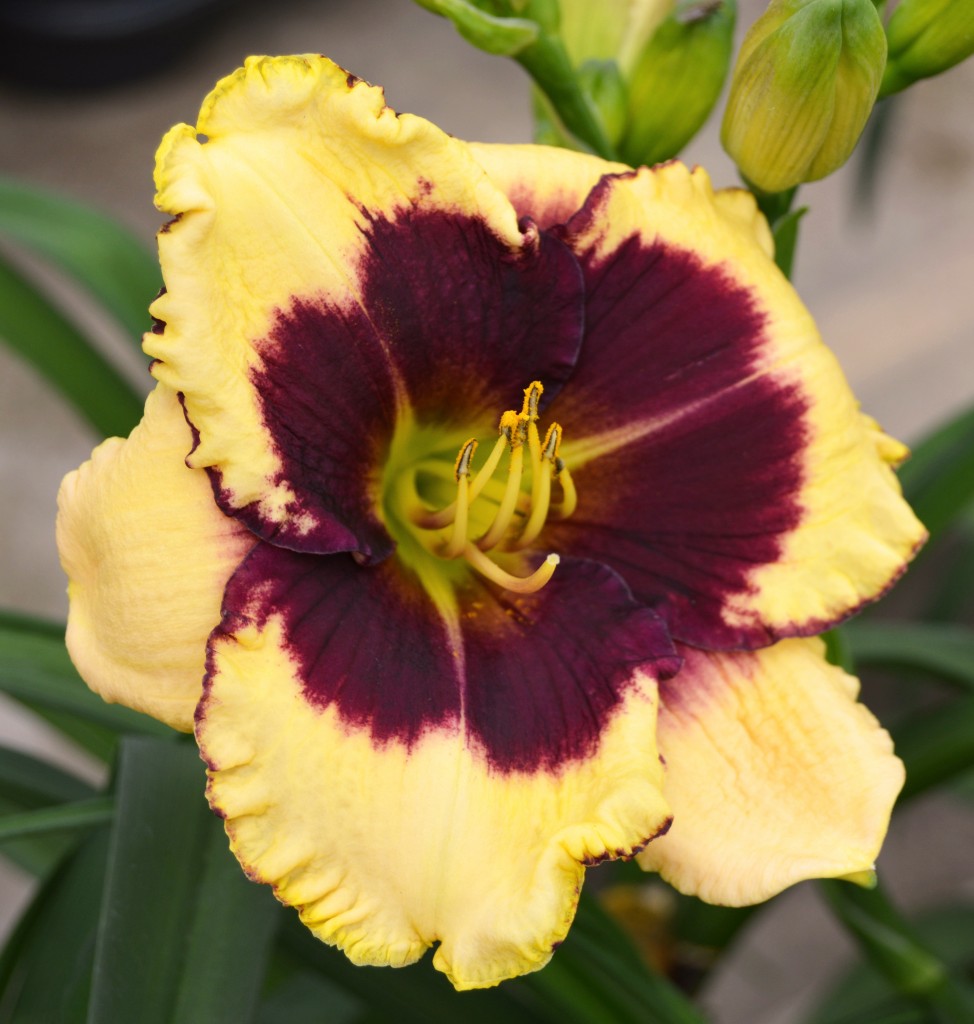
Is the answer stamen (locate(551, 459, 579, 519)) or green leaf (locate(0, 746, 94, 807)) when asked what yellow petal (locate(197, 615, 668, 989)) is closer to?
stamen (locate(551, 459, 579, 519))

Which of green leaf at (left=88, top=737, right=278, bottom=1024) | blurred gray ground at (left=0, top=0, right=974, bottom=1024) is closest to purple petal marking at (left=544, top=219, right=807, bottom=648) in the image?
green leaf at (left=88, top=737, right=278, bottom=1024)

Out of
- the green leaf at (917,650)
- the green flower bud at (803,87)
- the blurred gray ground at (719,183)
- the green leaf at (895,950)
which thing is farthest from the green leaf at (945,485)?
the blurred gray ground at (719,183)

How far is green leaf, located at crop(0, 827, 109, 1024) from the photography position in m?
0.62

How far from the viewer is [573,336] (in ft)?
1.79

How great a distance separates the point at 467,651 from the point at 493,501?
102 millimetres

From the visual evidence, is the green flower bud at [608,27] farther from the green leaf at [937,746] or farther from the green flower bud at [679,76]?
the green leaf at [937,746]

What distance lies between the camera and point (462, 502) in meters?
0.53

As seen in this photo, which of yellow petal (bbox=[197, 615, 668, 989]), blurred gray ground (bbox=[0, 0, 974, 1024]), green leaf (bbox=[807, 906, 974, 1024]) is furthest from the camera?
blurred gray ground (bbox=[0, 0, 974, 1024])

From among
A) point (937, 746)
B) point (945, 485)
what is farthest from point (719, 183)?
point (937, 746)

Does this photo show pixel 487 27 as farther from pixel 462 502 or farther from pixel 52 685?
pixel 52 685

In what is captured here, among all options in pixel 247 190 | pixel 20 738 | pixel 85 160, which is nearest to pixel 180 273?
pixel 247 190

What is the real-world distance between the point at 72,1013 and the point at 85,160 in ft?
5.55

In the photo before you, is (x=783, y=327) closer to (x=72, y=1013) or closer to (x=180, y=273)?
(x=180, y=273)

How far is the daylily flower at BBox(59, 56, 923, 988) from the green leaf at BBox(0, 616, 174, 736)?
163 millimetres
